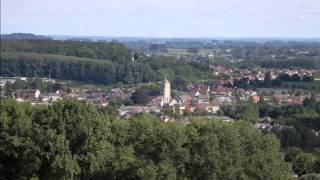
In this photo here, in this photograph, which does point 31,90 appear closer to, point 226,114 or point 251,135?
point 226,114

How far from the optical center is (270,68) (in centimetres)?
10062

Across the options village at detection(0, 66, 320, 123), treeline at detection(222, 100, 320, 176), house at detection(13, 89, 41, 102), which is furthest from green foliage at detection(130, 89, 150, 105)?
house at detection(13, 89, 41, 102)

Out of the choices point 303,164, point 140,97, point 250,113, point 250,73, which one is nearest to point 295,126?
point 250,113

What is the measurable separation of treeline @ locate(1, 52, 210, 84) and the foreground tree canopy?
192ft

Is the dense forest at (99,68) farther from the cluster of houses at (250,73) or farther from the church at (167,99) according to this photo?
the church at (167,99)

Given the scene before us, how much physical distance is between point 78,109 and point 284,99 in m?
42.3

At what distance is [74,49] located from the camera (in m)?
95.9

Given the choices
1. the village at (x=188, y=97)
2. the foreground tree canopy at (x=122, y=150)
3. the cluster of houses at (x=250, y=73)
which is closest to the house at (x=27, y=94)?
the village at (x=188, y=97)

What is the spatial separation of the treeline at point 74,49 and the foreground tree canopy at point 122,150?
69.8 metres

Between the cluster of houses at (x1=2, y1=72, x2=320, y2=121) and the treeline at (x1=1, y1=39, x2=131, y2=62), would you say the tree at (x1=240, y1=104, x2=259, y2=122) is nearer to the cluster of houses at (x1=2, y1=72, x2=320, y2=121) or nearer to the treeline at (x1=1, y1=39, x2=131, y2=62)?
the cluster of houses at (x1=2, y1=72, x2=320, y2=121)

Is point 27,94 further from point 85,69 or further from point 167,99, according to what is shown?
point 85,69

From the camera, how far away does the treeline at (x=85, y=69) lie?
79688 millimetres

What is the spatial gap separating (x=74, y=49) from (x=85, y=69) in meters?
15.8

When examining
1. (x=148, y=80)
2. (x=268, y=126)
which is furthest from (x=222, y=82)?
(x=268, y=126)
